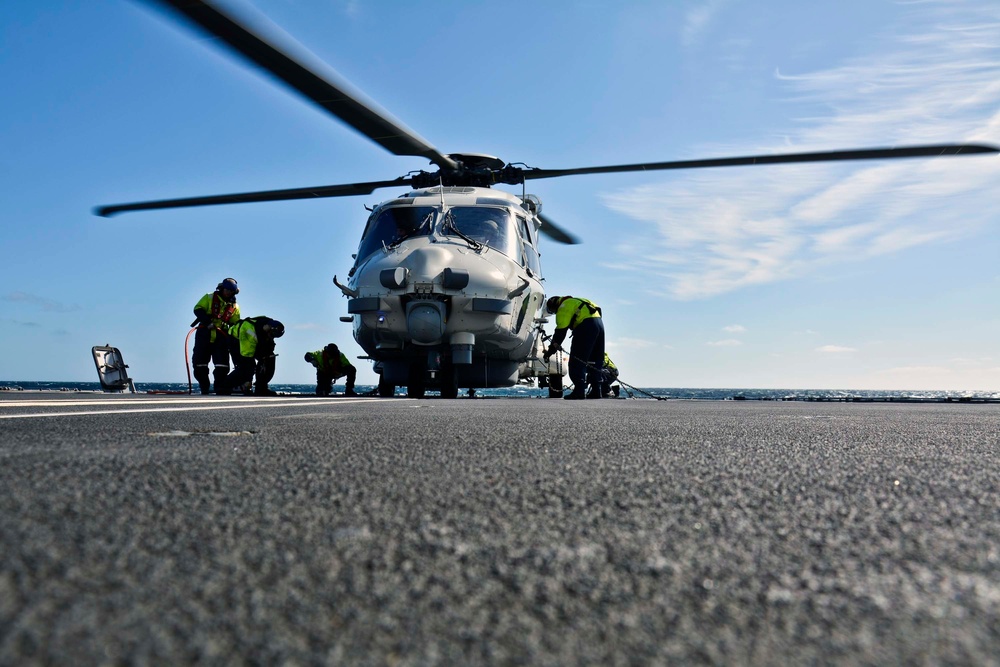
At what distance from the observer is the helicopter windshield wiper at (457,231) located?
31.7 feet

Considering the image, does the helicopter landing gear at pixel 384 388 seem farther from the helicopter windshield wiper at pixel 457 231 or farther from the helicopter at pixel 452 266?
the helicopter windshield wiper at pixel 457 231

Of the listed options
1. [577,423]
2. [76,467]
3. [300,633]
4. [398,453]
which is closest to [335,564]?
[300,633]

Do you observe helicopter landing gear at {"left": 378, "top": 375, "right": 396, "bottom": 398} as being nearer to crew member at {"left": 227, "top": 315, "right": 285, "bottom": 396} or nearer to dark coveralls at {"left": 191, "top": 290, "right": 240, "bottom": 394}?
crew member at {"left": 227, "top": 315, "right": 285, "bottom": 396}

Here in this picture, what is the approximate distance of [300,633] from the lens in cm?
75

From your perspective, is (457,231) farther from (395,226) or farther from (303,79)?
(303,79)

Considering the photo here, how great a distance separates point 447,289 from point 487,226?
1.56 metres

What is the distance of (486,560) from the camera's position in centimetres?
104

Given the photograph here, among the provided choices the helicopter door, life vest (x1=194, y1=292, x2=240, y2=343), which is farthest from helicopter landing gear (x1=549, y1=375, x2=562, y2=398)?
life vest (x1=194, y1=292, x2=240, y2=343)

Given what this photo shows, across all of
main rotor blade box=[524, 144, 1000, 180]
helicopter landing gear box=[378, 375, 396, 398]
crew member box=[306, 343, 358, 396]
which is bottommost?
helicopter landing gear box=[378, 375, 396, 398]

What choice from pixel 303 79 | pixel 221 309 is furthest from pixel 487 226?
pixel 303 79

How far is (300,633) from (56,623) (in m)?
0.24

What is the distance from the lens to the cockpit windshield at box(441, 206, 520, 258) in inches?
394

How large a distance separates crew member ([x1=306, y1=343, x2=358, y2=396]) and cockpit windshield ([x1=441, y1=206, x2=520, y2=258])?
4.73 meters

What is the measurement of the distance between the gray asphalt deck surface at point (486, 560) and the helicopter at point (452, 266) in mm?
6029
